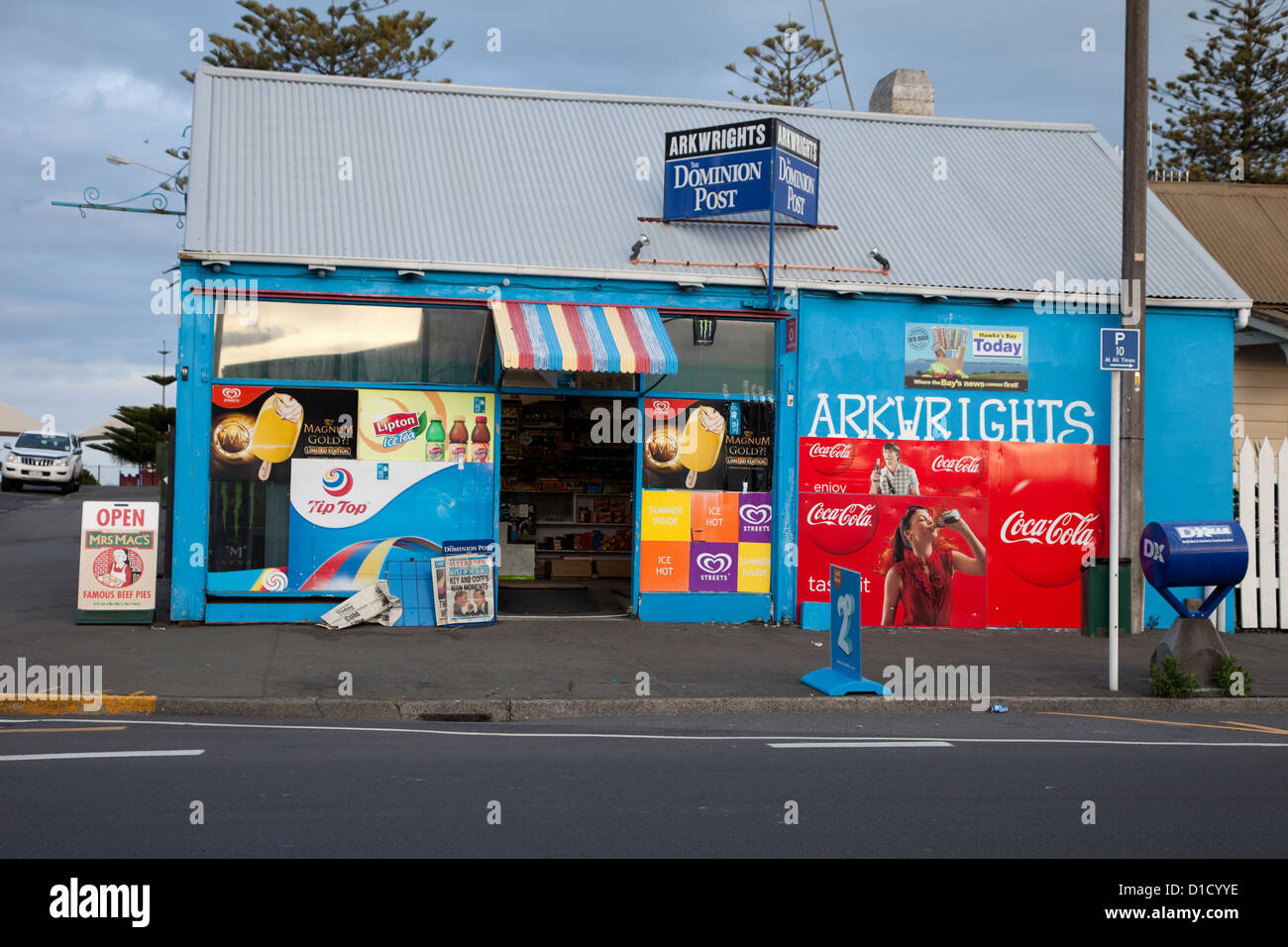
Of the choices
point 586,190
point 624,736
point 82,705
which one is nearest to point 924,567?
point 586,190

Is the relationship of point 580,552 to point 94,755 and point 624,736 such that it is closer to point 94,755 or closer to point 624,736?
point 624,736

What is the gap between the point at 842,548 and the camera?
586 inches

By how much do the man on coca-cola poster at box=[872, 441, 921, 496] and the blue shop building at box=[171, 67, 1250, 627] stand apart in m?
0.04

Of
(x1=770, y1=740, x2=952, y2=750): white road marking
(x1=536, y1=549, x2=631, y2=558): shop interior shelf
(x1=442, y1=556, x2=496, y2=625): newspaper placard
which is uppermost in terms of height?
(x1=536, y1=549, x2=631, y2=558): shop interior shelf

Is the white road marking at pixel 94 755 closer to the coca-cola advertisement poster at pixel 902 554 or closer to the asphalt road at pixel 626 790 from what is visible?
the asphalt road at pixel 626 790

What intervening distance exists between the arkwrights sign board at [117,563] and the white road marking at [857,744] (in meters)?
7.69

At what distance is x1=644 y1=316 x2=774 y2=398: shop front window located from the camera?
48.1 ft

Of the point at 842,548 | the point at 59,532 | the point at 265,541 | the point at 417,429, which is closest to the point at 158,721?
the point at 265,541

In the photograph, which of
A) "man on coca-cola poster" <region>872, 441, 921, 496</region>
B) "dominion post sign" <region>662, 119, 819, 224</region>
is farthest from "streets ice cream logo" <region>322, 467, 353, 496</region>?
"man on coca-cola poster" <region>872, 441, 921, 496</region>

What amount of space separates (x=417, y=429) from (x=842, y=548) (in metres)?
5.41

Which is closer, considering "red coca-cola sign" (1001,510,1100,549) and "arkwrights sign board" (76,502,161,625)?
"arkwrights sign board" (76,502,161,625)

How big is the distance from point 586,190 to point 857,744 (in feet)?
31.4

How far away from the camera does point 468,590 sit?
45.4ft

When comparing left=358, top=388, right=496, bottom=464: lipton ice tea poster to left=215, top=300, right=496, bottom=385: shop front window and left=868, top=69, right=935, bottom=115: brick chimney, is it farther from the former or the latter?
left=868, top=69, right=935, bottom=115: brick chimney
